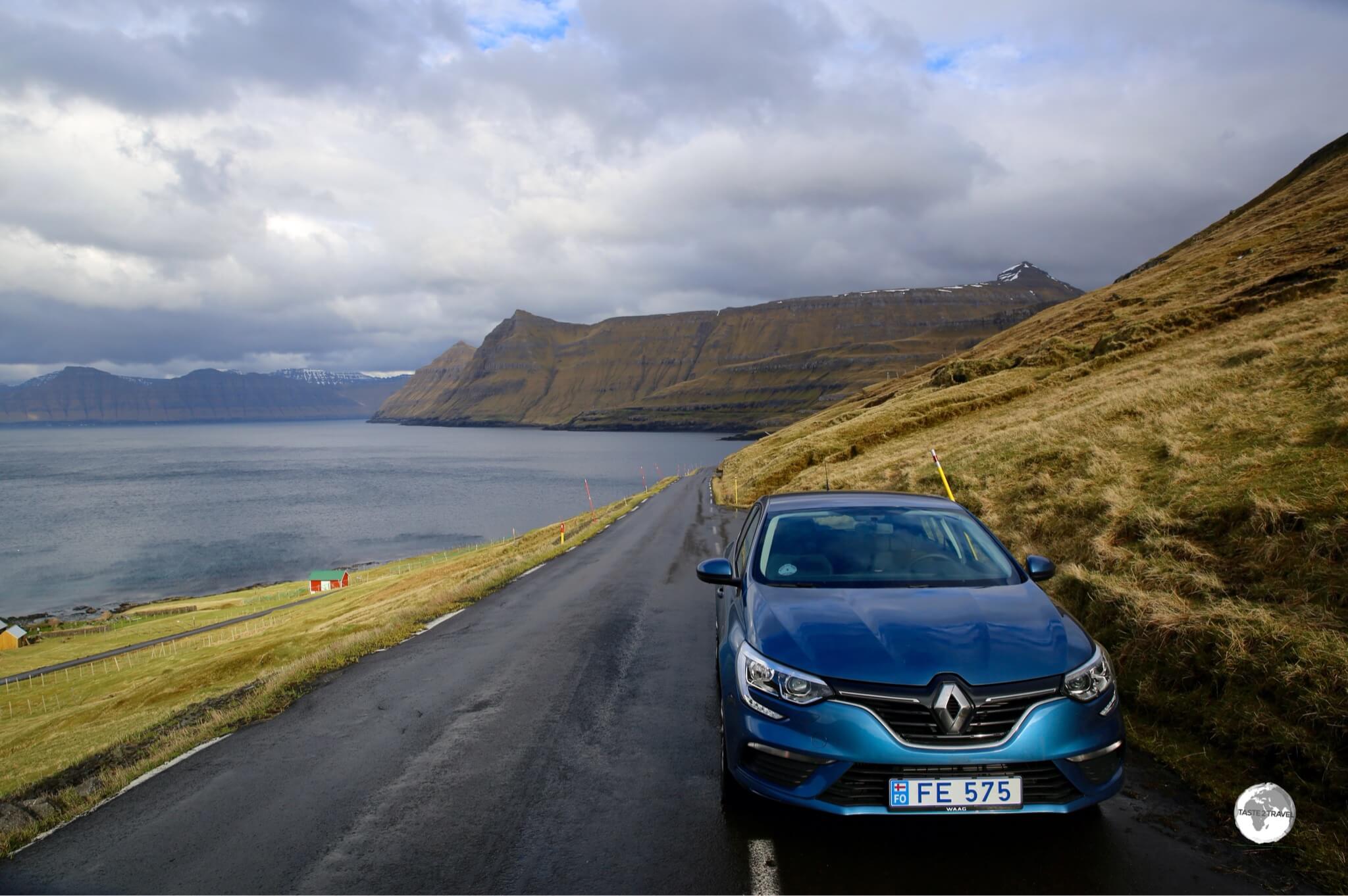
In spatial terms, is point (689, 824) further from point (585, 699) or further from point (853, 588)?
point (585, 699)

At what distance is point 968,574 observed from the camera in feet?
17.3

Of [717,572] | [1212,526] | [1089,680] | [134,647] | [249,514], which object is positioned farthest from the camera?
[249,514]

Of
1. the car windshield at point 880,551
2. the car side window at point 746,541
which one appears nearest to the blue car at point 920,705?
Answer: the car windshield at point 880,551

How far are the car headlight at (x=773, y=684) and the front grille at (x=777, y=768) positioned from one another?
21 centimetres

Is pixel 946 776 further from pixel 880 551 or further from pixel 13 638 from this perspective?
pixel 13 638

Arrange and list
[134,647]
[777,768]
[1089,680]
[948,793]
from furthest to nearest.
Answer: [134,647] → [1089,680] → [777,768] → [948,793]

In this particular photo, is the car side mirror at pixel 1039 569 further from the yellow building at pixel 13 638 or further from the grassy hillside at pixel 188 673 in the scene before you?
the yellow building at pixel 13 638

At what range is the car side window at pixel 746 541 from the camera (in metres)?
5.99

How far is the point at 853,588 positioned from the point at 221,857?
404 cm

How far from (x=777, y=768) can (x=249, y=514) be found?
72.6 m

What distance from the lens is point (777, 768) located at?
3850 mm

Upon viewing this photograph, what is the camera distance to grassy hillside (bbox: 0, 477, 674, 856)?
6164mm

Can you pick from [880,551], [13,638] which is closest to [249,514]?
[13,638]

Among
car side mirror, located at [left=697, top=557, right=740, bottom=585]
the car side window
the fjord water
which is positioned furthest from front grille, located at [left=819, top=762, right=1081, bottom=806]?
the fjord water
